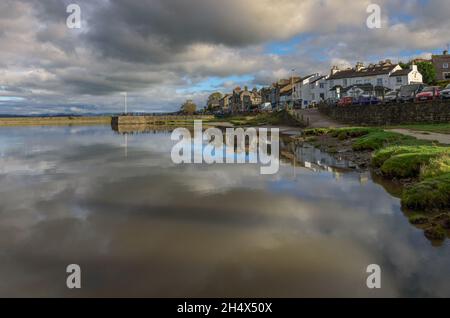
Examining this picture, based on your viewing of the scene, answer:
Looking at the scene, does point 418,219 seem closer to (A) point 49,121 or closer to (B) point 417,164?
(B) point 417,164

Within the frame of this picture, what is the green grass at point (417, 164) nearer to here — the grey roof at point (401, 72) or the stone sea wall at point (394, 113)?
the stone sea wall at point (394, 113)

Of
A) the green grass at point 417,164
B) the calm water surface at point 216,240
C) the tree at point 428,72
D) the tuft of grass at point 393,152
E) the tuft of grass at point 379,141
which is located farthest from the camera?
the tree at point 428,72

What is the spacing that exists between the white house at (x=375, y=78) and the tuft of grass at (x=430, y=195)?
216 feet

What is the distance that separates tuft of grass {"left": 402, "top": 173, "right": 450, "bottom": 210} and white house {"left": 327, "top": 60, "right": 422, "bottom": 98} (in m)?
66.0

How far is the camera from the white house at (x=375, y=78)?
7988 cm

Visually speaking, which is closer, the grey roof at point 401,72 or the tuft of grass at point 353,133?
the tuft of grass at point 353,133

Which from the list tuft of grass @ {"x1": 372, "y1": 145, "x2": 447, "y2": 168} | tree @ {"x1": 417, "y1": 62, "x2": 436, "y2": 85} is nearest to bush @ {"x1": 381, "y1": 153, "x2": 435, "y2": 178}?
tuft of grass @ {"x1": 372, "y1": 145, "x2": 447, "y2": 168}

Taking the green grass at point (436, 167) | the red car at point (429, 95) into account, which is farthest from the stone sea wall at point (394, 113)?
the green grass at point (436, 167)

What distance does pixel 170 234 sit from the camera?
32.4 feet

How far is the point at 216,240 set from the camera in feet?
30.9

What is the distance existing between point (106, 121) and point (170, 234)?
173130mm

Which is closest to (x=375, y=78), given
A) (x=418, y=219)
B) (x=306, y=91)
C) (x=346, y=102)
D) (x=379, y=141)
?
(x=306, y=91)
